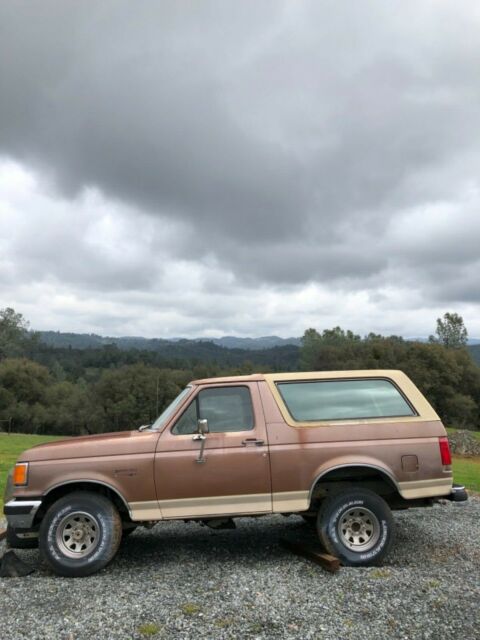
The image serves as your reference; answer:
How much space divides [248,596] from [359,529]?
5.39 ft

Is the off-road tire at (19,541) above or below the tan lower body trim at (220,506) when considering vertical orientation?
below

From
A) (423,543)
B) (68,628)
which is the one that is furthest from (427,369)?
(68,628)

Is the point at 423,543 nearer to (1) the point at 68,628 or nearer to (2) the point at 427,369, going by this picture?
(1) the point at 68,628

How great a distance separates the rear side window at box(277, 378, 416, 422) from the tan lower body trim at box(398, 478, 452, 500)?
767 mm

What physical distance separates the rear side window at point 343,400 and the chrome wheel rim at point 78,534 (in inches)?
97.8

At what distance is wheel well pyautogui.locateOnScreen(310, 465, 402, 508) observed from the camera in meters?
5.77

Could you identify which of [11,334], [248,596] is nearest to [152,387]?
[11,334]

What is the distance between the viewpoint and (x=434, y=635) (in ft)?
12.9

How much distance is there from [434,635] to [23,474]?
13.8 feet

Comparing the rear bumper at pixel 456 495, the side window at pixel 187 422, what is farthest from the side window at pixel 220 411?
the rear bumper at pixel 456 495

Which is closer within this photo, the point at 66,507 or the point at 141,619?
the point at 141,619

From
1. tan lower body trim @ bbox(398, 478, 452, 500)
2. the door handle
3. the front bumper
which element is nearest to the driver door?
the door handle

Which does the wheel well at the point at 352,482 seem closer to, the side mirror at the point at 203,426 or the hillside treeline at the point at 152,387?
the side mirror at the point at 203,426

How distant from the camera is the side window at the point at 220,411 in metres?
5.84
